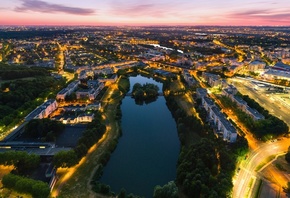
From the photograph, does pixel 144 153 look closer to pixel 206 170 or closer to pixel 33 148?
pixel 206 170

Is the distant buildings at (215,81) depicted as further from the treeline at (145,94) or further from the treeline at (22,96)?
the treeline at (22,96)

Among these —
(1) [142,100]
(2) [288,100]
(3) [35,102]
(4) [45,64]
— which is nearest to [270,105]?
(2) [288,100]

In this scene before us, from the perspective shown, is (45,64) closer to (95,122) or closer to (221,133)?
(95,122)

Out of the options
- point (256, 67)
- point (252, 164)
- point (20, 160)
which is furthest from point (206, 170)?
point (256, 67)

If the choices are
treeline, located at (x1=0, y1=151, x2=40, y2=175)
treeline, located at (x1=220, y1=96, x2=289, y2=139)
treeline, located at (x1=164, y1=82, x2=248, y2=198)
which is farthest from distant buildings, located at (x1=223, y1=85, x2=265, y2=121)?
treeline, located at (x1=0, y1=151, x2=40, y2=175)

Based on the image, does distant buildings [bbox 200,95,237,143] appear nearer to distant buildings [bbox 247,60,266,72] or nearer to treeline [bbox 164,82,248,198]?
treeline [bbox 164,82,248,198]
